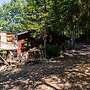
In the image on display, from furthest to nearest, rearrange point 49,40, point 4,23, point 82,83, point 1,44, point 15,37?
point 4,23 → point 49,40 → point 15,37 → point 1,44 → point 82,83

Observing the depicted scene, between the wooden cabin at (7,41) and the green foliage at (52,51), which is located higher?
the wooden cabin at (7,41)

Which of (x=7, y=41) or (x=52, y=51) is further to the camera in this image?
(x=7, y=41)

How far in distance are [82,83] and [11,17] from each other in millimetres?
38060

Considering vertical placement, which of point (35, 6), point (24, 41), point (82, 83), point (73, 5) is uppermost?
point (35, 6)

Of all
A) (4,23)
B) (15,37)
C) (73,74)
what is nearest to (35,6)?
(15,37)

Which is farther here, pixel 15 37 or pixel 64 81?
pixel 15 37

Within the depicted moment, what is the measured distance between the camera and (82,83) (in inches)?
377

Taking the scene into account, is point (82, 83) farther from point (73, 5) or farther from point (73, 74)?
point (73, 5)

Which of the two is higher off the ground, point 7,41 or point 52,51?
point 7,41

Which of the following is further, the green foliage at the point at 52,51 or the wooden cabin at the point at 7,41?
the wooden cabin at the point at 7,41

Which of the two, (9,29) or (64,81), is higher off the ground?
(9,29)

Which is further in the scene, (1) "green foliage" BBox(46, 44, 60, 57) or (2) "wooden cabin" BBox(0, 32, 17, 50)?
(2) "wooden cabin" BBox(0, 32, 17, 50)

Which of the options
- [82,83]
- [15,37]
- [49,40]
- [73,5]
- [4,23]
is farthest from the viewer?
[4,23]

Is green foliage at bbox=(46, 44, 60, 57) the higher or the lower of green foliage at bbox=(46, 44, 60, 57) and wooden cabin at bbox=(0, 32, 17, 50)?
the lower
